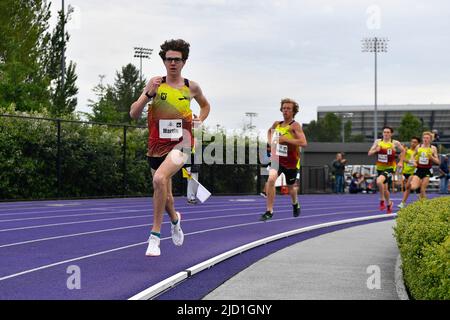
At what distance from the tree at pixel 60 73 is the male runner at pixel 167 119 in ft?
104

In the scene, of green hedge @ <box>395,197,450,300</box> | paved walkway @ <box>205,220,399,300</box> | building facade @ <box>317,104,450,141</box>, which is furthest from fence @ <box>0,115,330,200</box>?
building facade @ <box>317,104,450,141</box>

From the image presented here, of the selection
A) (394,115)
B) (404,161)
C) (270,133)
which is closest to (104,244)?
(270,133)

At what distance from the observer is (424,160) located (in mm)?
18344

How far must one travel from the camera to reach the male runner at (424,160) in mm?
18172

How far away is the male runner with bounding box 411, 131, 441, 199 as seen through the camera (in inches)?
715

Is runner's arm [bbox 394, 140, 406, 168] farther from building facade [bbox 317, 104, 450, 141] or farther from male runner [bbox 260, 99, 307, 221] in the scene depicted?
building facade [bbox 317, 104, 450, 141]

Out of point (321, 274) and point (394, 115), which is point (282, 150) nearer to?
point (321, 274)

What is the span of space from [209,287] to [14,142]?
16463mm

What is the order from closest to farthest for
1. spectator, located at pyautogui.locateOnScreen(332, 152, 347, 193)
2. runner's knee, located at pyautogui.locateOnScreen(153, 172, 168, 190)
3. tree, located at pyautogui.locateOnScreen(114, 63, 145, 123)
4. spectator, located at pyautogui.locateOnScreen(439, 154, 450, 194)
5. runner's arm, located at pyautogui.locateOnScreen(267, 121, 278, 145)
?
runner's knee, located at pyautogui.locateOnScreen(153, 172, 168, 190), runner's arm, located at pyautogui.locateOnScreen(267, 121, 278, 145), spectator, located at pyautogui.locateOnScreen(439, 154, 450, 194), spectator, located at pyautogui.locateOnScreen(332, 152, 347, 193), tree, located at pyautogui.locateOnScreen(114, 63, 145, 123)

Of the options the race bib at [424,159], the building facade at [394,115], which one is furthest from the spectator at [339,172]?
the building facade at [394,115]

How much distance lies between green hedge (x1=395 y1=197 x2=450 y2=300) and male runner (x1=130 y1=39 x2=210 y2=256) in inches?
105

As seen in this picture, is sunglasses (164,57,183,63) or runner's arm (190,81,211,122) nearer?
sunglasses (164,57,183,63)

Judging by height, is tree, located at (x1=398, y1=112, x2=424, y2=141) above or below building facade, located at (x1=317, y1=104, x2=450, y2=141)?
below
